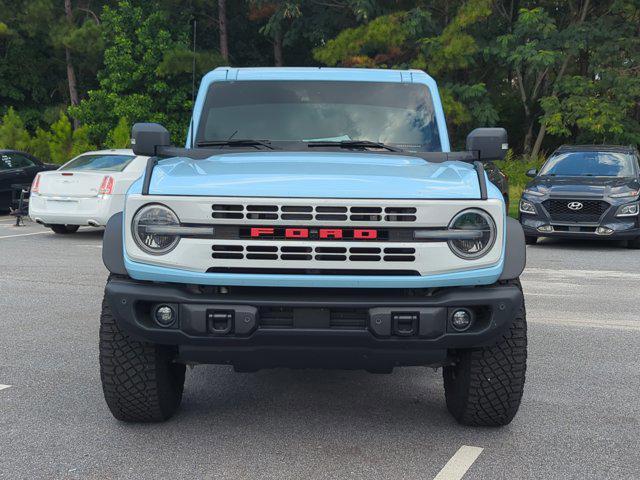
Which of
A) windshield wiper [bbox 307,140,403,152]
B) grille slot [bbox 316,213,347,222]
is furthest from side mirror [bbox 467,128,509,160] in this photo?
grille slot [bbox 316,213,347,222]

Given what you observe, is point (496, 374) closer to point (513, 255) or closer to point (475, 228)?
point (513, 255)

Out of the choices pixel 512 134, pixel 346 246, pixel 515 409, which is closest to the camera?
pixel 346 246

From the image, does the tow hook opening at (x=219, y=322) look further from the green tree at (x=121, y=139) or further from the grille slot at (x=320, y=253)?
the green tree at (x=121, y=139)

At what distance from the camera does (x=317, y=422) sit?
15.1 ft

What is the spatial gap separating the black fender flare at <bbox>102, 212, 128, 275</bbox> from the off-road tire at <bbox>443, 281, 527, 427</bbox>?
1771 mm

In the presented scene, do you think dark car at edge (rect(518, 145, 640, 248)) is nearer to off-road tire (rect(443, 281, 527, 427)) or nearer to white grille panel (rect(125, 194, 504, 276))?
off-road tire (rect(443, 281, 527, 427))

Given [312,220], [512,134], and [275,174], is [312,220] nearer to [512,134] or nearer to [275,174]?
[275,174]

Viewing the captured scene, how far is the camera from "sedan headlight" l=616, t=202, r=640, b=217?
13039 millimetres

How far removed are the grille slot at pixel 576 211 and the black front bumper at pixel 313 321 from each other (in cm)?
983

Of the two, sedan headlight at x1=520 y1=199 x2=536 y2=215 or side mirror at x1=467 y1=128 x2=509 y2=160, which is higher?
side mirror at x1=467 y1=128 x2=509 y2=160

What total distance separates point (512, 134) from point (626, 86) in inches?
353

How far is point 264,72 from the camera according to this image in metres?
5.84

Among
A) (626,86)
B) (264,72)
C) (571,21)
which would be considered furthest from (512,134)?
(264,72)

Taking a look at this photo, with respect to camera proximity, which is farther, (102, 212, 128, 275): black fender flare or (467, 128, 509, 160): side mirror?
(467, 128, 509, 160): side mirror
